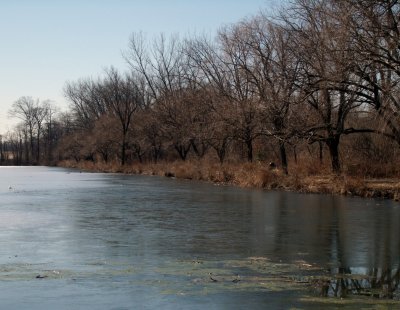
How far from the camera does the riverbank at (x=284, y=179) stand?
77.3 ft

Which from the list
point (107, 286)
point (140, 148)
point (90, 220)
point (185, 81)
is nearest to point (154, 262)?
point (107, 286)

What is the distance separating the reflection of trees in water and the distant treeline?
46.0ft

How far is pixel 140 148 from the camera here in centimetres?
6053

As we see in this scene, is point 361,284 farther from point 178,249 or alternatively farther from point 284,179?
point 284,179

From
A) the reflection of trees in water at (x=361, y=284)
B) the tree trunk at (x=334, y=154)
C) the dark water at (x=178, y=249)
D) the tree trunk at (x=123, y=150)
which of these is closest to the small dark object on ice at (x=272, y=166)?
the tree trunk at (x=334, y=154)

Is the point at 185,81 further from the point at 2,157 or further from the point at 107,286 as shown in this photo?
the point at 2,157

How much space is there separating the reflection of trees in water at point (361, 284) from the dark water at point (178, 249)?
0.83 feet

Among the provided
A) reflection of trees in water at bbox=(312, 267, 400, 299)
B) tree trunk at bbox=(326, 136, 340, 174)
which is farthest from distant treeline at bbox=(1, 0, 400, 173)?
reflection of trees in water at bbox=(312, 267, 400, 299)

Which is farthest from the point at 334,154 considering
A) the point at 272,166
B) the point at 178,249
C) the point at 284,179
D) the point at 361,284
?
the point at 361,284

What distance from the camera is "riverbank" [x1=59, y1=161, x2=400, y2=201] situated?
23.6m

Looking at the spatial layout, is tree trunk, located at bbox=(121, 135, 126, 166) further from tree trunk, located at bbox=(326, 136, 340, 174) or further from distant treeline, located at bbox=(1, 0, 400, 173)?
tree trunk, located at bbox=(326, 136, 340, 174)

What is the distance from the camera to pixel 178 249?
11211 millimetres

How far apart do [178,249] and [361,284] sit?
13.2ft

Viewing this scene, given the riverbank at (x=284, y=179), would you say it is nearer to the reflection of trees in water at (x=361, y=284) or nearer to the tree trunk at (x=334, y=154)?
the tree trunk at (x=334, y=154)
